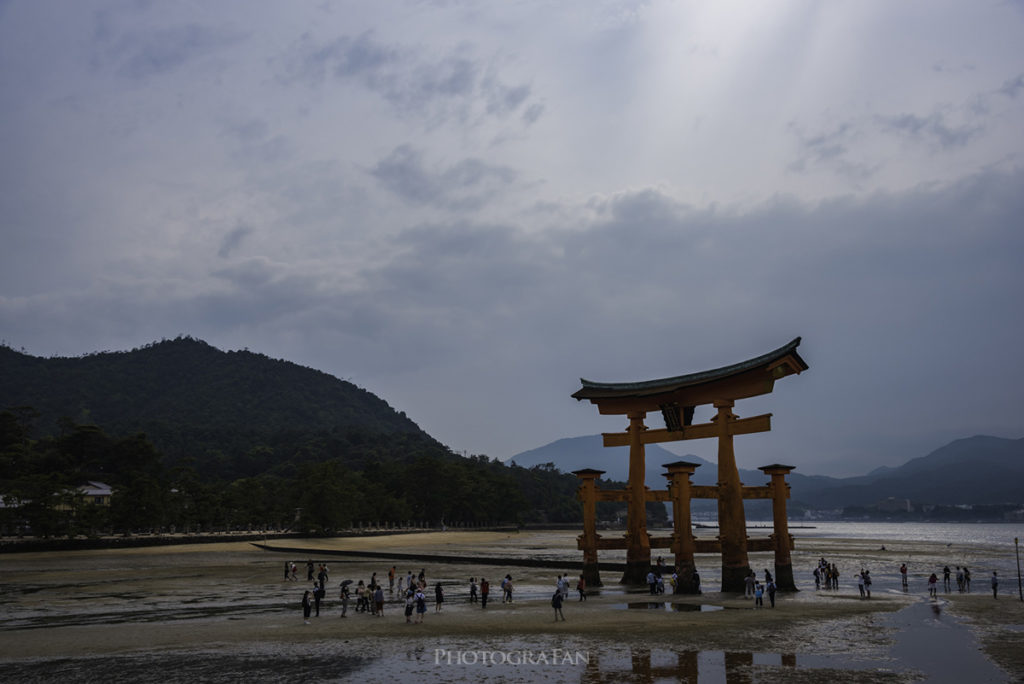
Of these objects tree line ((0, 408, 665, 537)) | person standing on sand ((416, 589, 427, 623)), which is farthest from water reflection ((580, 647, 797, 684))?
tree line ((0, 408, 665, 537))

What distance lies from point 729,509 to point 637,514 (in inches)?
243

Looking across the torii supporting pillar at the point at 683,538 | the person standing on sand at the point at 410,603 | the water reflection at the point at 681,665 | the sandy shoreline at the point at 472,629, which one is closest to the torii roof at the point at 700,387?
the torii supporting pillar at the point at 683,538

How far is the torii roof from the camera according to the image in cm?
3117

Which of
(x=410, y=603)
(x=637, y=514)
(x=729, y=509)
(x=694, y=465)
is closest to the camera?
(x=410, y=603)

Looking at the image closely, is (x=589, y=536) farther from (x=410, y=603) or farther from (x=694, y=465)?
(x=410, y=603)

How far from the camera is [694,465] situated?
32.5 meters

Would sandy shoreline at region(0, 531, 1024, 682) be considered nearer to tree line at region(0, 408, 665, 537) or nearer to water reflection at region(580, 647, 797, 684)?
water reflection at region(580, 647, 797, 684)

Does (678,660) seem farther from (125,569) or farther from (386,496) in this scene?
(386,496)

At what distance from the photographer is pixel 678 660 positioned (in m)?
19.4

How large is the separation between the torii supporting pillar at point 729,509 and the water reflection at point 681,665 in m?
12.4

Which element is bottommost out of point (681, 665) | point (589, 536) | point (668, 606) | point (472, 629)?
point (668, 606)

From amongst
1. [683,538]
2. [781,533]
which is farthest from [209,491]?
[781,533]

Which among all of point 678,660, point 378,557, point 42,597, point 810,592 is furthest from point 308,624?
point 378,557

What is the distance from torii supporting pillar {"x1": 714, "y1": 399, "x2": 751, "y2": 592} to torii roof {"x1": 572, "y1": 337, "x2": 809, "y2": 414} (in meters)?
0.92
